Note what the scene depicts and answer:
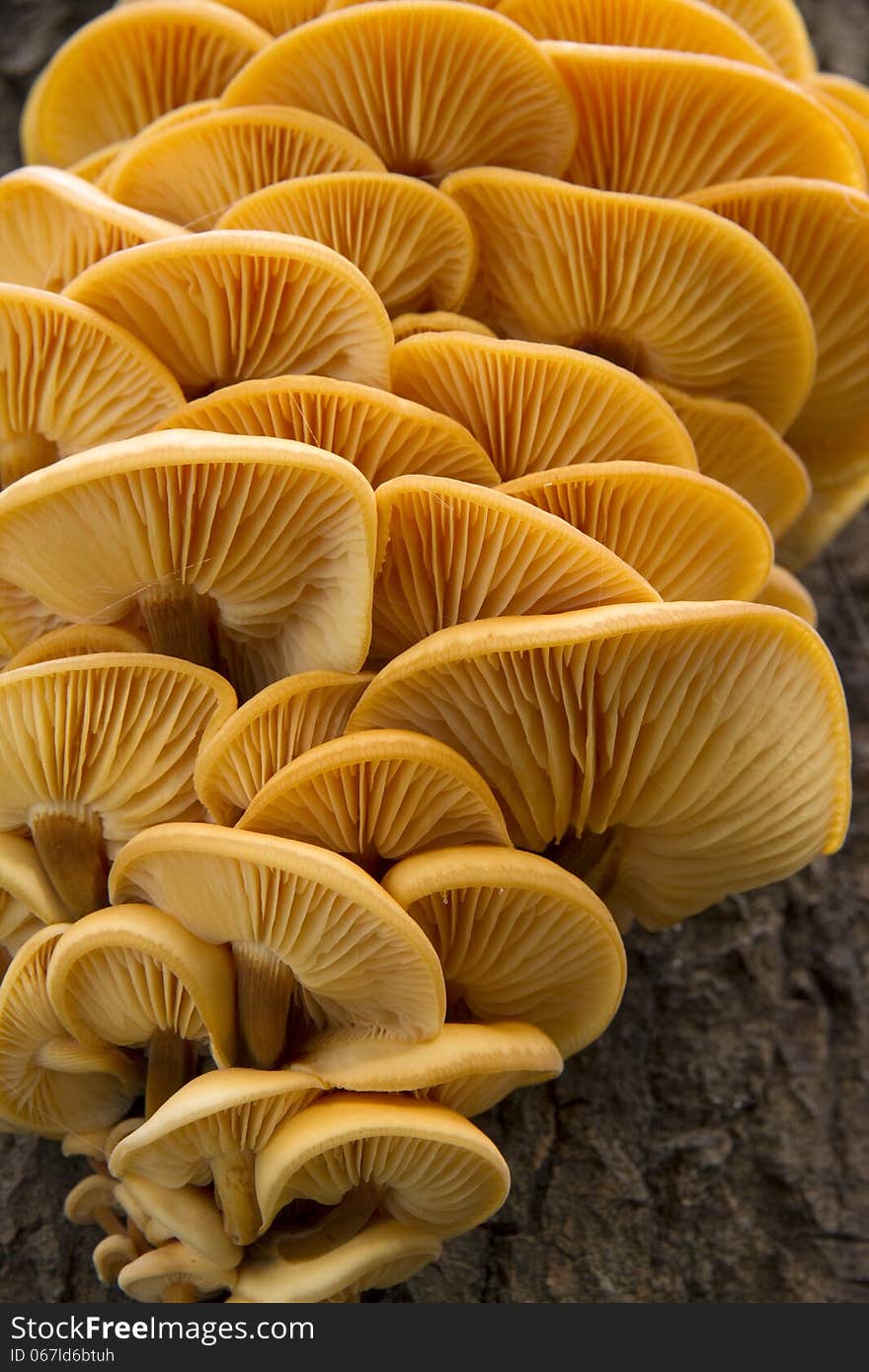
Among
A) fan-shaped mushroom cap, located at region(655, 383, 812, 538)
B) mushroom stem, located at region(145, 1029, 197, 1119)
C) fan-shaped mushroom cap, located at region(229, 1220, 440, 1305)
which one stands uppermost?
fan-shaped mushroom cap, located at region(655, 383, 812, 538)

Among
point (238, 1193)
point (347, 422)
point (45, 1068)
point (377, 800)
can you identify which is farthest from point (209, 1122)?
point (347, 422)

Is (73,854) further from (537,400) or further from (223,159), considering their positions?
(223,159)

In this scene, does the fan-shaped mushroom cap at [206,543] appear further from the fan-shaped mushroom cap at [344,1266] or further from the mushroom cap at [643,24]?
the mushroom cap at [643,24]

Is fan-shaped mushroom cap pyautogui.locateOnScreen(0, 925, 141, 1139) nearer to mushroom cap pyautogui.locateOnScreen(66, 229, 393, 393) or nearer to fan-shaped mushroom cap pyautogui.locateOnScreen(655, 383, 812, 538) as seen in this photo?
mushroom cap pyautogui.locateOnScreen(66, 229, 393, 393)

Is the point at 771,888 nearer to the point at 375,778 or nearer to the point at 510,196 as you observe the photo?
the point at 375,778

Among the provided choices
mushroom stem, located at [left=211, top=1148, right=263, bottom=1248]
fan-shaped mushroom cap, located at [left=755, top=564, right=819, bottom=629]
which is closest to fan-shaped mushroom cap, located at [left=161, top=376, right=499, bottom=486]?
fan-shaped mushroom cap, located at [left=755, top=564, right=819, bottom=629]

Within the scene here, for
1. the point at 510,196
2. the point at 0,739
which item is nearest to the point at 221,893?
the point at 0,739
